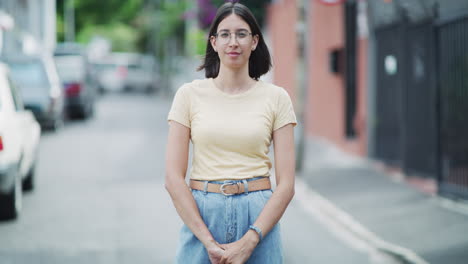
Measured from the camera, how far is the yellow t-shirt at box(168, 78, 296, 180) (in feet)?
9.20

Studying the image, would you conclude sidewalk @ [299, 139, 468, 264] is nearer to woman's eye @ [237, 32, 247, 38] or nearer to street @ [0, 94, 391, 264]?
street @ [0, 94, 391, 264]

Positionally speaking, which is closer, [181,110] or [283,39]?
[181,110]

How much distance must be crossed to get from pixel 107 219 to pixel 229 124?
5.69 m

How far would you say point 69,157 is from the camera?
549 inches

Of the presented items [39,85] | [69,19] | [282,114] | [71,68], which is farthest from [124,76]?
[282,114]

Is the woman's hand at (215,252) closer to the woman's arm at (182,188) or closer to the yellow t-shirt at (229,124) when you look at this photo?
the woman's arm at (182,188)

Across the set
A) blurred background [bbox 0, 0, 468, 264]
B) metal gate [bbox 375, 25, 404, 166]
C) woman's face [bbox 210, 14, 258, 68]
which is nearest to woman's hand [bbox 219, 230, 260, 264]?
woman's face [bbox 210, 14, 258, 68]

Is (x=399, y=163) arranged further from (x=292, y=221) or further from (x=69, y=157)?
(x=69, y=157)

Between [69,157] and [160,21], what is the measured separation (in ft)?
107

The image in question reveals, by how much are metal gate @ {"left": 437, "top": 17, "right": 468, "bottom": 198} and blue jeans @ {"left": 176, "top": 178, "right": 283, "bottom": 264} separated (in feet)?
21.3

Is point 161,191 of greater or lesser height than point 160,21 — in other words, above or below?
below

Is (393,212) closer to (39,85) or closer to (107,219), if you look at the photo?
(107,219)

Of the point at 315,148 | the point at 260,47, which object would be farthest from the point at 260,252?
the point at 315,148

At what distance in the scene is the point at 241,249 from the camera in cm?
275
